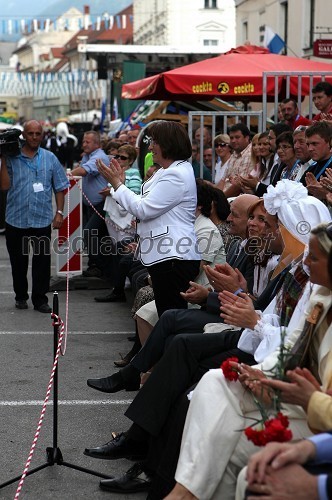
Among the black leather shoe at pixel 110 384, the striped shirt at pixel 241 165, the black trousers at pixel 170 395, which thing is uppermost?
the striped shirt at pixel 241 165

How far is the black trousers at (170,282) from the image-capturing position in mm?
6883

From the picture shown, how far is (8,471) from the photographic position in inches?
213

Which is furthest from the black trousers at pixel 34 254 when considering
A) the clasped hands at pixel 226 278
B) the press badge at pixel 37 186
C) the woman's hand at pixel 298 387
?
the woman's hand at pixel 298 387

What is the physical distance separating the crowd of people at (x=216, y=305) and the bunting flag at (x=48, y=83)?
1806 inches

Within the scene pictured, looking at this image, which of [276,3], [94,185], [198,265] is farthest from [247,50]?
[276,3]

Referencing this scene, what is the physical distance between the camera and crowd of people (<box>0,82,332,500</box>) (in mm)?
4070

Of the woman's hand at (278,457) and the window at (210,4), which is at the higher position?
the window at (210,4)

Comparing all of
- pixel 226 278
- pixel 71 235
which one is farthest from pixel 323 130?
pixel 71 235

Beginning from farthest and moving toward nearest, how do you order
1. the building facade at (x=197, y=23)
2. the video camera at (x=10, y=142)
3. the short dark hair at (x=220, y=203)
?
the building facade at (x=197, y=23) < the video camera at (x=10, y=142) < the short dark hair at (x=220, y=203)

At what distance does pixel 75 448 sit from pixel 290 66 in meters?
8.85

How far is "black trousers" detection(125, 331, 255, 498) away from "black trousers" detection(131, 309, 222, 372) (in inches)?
19.0

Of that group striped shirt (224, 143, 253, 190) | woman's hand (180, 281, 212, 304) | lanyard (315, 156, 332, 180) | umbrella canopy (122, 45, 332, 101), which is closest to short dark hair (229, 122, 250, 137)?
striped shirt (224, 143, 253, 190)

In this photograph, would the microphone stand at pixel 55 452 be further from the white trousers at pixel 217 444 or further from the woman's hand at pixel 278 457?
the woman's hand at pixel 278 457

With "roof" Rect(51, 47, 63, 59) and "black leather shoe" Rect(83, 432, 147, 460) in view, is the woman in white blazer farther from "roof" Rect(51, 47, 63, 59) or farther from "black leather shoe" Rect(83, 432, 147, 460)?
"roof" Rect(51, 47, 63, 59)
